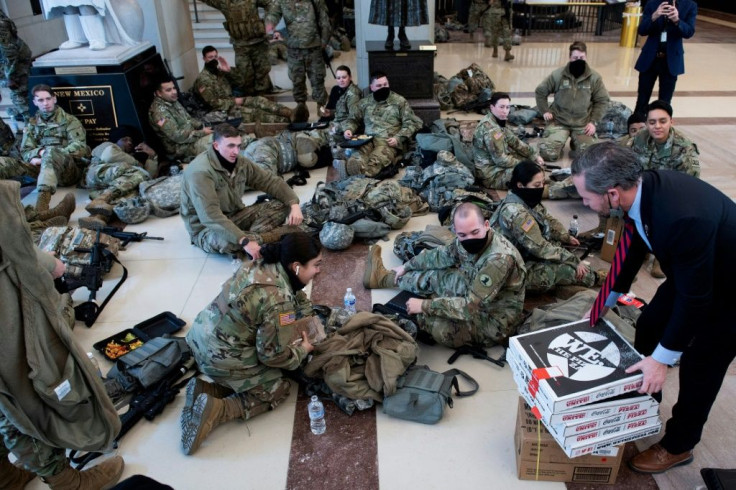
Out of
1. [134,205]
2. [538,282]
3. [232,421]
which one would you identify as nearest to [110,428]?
[232,421]

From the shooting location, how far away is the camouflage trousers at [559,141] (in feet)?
22.2

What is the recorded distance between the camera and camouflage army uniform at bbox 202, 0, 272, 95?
9211mm

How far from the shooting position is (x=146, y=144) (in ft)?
22.2

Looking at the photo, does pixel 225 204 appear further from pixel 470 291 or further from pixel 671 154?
pixel 671 154

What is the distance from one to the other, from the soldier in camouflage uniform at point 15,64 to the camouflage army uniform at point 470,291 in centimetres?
704

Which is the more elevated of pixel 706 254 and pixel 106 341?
pixel 706 254

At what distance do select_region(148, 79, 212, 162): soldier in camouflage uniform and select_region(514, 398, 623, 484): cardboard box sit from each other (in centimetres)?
544

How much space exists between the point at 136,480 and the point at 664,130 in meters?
4.63

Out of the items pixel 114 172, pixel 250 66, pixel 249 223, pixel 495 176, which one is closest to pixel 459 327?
pixel 249 223

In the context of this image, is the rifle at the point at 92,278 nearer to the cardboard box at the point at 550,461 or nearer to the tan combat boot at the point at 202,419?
the tan combat boot at the point at 202,419

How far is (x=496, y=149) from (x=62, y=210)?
14.1ft

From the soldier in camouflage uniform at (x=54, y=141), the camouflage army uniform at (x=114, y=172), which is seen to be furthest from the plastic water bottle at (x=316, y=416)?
the soldier in camouflage uniform at (x=54, y=141)

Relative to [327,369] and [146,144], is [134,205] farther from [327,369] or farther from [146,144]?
[327,369]

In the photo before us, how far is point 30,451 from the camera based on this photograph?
2.44 m
